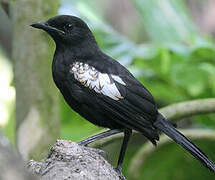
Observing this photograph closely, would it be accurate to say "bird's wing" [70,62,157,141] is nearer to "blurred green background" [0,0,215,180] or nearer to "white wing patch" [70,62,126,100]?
"white wing patch" [70,62,126,100]

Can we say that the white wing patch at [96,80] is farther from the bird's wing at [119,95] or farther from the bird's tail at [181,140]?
the bird's tail at [181,140]

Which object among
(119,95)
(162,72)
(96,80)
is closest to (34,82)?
(96,80)

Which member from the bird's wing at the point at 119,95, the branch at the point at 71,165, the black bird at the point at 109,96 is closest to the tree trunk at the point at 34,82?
the black bird at the point at 109,96

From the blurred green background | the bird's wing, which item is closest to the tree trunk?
the blurred green background

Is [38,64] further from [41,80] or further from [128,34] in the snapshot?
[128,34]

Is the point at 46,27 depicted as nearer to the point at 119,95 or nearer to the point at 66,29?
the point at 66,29

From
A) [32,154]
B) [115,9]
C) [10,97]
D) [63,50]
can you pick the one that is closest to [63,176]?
[63,50]
